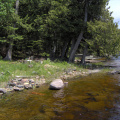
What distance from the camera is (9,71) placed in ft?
32.3

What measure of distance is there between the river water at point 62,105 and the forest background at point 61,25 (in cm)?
978

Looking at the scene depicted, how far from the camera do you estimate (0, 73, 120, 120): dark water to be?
4.93 meters

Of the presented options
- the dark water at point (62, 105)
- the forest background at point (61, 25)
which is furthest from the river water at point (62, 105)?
the forest background at point (61, 25)

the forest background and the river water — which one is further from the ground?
the forest background

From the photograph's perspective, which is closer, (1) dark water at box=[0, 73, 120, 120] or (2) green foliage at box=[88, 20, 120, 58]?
(1) dark water at box=[0, 73, 120, 120]

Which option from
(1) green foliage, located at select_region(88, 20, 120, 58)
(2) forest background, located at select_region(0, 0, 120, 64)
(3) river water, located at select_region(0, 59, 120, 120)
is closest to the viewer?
(3) river water, located at select_region(0, 59, 120, 120)

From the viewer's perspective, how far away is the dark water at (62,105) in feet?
16.2

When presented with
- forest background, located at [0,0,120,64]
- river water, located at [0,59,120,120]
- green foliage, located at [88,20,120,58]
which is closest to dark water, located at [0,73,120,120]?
river water, located at [0,59,120,120]

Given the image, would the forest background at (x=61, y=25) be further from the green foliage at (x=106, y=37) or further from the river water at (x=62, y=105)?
the river water at (x=62, y=105)

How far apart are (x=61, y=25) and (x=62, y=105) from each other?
13.5 meters

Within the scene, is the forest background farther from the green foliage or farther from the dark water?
the dark water

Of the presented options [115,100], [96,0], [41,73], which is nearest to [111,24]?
[96,0]

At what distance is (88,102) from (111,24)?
12.4 meters

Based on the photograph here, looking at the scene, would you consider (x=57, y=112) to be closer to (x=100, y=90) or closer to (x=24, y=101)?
(x=24, y=101)
